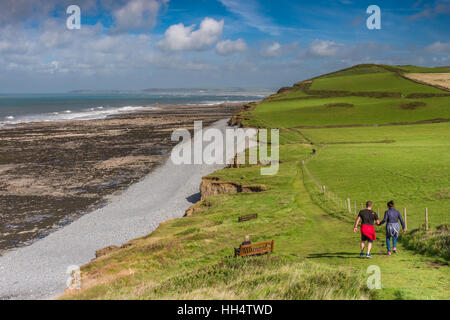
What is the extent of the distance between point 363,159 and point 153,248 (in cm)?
2690

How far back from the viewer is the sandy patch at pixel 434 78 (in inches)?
4609

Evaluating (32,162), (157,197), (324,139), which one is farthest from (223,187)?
(32,162)

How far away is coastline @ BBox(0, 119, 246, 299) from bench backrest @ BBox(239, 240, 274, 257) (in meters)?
10.4

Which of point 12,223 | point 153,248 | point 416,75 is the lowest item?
point 12,223

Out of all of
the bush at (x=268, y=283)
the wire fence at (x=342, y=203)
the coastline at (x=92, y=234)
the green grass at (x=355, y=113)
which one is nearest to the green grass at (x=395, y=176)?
the wire fence at (x=342, y=203)

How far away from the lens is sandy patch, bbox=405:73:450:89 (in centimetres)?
11706

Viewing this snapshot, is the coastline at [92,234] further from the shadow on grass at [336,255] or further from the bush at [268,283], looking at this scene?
the shadow on grass at [336,255]

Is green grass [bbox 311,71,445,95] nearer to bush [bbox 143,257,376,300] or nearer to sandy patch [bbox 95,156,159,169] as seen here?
sandy patch [bbox 95,156,159,169]

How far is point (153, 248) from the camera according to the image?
64.4ft

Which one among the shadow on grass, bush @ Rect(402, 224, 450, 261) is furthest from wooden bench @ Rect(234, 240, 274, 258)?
bush @ Rect(402, 224, 450, 261)

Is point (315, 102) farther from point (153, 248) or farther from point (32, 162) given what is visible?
point (153, 248)

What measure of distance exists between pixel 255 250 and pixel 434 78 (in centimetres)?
13615

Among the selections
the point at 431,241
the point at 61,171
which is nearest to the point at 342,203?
the point at 431,241
